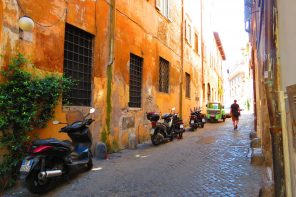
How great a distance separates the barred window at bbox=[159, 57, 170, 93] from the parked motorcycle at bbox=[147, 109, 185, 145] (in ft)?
6.62

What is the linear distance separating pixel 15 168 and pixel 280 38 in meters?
4.77

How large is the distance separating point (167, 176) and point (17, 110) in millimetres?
3153

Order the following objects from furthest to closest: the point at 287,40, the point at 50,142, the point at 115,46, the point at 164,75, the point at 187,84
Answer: the point at 187,84, the point at 164,75, the point at 115,46, the point at 50,142, the point at 287,40

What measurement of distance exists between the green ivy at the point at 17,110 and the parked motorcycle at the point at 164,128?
538 centimetres

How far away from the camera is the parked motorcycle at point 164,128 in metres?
11.1

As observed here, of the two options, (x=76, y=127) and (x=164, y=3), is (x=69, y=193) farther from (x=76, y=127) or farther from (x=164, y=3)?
(x=164, y=3)

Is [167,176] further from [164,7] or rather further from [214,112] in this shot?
[214,112]

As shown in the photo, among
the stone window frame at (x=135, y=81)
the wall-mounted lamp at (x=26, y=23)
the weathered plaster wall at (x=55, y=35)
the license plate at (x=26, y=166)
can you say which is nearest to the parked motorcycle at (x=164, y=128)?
the stone window frame at (x=135, y=81)

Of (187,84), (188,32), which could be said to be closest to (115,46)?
(187,84)

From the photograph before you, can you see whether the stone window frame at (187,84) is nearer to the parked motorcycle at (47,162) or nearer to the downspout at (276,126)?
the parked motorcycle at (47,162)

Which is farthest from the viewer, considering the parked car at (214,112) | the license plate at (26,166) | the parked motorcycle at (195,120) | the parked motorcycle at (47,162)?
the parked car at (214,112)

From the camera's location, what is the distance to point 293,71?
2.89m

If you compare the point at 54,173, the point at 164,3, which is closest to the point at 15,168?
the point at 54,173

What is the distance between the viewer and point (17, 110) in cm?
566
